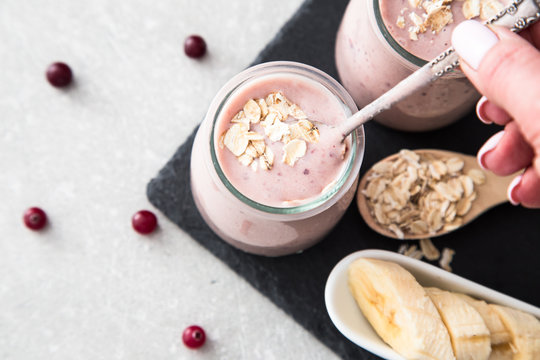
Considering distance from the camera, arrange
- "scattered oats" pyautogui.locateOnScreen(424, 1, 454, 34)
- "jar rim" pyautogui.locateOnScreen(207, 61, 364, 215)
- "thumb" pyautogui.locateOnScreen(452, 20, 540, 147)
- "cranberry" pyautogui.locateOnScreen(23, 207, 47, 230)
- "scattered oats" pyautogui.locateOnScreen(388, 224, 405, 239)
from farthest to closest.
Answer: "cranberry" pyautogui.locateOnScreen(23, 207, 47, 230)
"scattered oats" pyautogui.locateOnScreen(388, 224, 405, 239)
"scattered oats" pyautogui.locateOnScreen(424, 1, 454, 34)
"jar rim" pyautogui.locateOnScreen(207, 61, 364, 215)
"thumb" pyautogui.locateOnScreen(452, 20, 540, 147)

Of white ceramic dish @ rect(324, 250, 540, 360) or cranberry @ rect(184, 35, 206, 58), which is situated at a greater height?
cranberry @ rect(184, 35, 206, 58)

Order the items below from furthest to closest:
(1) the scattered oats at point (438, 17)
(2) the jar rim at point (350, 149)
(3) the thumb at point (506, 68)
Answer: (1) the scattered oats at point (438, 17), (2) the jar rim at point (350, 149), (3) the thumb at point (506, 68)

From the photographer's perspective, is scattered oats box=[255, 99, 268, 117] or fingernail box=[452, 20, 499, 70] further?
scattered oats box=[255, 99, 268, 117]

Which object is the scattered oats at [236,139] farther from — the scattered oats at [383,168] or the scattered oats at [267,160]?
the scattered oats at [383,168]

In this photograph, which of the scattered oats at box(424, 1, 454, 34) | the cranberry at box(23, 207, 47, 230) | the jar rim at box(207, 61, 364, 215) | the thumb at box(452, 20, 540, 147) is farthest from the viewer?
the cranberry at box(23, 207, 47, 230)

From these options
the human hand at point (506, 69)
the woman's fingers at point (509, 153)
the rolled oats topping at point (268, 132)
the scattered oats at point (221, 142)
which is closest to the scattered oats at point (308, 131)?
the rolled oats topping at point (268, 132)

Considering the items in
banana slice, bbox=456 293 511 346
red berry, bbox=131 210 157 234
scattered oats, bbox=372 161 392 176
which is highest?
scattered oats, bbox=372 161 392 176

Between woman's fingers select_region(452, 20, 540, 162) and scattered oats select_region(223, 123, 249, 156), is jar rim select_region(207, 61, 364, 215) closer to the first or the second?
scattered oats select_region(223, 123, 249, 156)

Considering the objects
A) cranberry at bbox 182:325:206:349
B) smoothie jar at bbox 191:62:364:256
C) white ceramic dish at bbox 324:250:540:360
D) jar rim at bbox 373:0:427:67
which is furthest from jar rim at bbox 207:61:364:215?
cranberry at bbox 182:325:206:349
